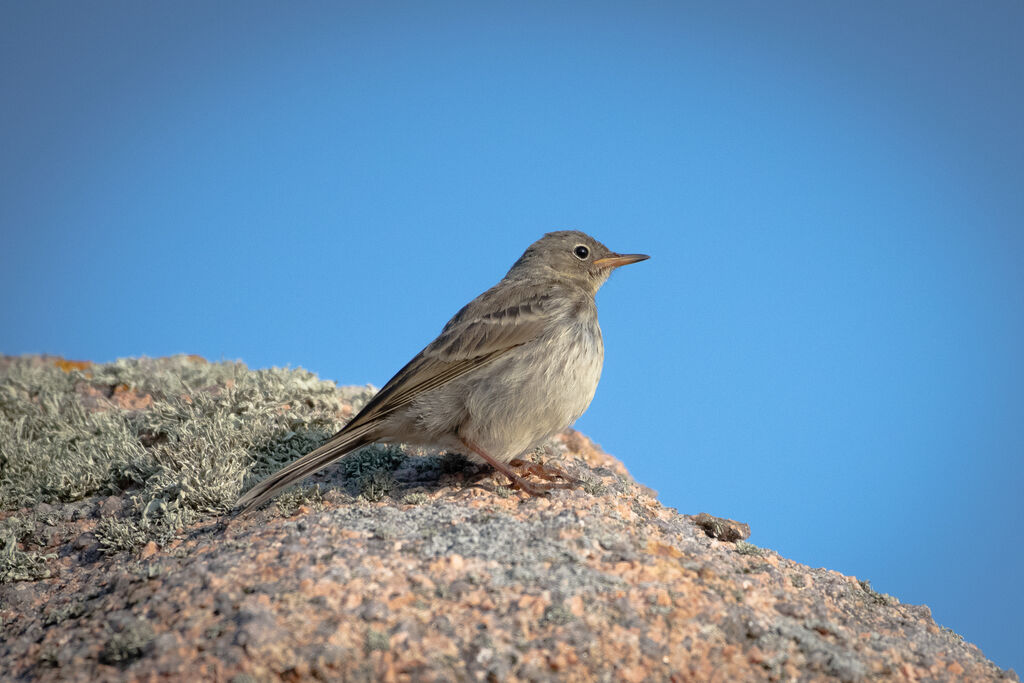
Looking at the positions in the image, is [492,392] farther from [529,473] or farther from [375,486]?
[375,486]

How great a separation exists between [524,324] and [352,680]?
3.20m

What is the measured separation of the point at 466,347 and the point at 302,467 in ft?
5.07

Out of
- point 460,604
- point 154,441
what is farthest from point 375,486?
point 154,441

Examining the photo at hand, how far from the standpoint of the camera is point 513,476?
607 cm

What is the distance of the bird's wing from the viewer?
6242 mm

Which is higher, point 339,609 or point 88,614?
point 339,609

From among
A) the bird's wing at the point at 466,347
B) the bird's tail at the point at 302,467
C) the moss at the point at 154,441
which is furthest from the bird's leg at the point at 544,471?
the bird's tail at the point at 302,467

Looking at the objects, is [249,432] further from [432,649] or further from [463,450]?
[432,649]

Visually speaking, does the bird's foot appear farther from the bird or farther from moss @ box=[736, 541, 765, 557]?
moss @ box=[736, 541, 765, 557]

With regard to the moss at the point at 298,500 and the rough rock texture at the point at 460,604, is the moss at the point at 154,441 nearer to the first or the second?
the rough rock texture at the point at 460,604

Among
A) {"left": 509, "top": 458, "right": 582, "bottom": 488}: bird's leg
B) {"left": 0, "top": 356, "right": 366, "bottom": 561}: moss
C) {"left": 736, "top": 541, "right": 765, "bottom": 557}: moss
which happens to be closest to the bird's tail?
{"left": 0, "top": 356, "right": 366, "bottom": 561}: moss

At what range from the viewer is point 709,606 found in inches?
182

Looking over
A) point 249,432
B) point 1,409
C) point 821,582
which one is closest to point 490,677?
point 821,582

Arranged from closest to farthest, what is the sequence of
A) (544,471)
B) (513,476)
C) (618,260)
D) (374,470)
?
1. (513,476)
2. (544,471)
3. (374,470)
4. (618,260)
